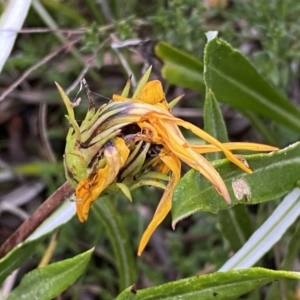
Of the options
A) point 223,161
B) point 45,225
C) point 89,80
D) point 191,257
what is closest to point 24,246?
point 45,225

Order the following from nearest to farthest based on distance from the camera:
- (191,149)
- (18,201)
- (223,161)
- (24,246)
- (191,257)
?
(191,149)
(223,161)
(24,246)
(191,257)
(18,201)

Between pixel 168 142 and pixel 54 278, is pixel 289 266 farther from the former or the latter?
pixel 168 142

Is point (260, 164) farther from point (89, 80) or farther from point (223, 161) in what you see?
point (89, 80)

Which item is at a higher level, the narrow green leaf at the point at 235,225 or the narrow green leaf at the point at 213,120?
the narrow green leaf at the point at 213,120

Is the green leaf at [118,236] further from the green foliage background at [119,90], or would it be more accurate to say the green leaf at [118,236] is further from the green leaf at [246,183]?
the green leaf at [246,183]

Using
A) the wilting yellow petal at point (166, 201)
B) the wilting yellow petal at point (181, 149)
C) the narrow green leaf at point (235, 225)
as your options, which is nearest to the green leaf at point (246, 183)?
the wilting yellow petal at point (166, 201)
